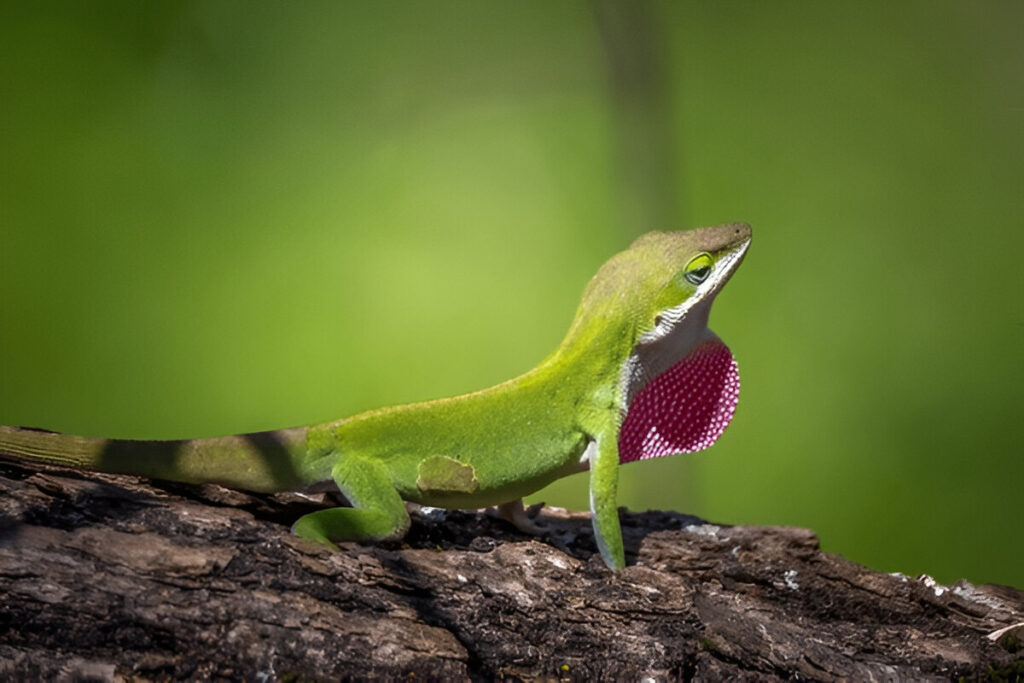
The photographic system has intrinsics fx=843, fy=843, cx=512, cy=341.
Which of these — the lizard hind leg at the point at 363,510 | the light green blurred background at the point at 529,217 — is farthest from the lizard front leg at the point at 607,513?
the light green blurred background at the point at 529,217

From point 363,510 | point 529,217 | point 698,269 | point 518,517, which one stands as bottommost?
point 363,510

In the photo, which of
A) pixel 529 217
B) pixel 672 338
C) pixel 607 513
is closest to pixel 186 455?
pixel 607 513

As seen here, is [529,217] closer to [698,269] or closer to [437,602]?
[698,269]

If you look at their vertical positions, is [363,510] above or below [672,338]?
below

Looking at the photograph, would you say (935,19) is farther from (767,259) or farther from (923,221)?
(767,259)

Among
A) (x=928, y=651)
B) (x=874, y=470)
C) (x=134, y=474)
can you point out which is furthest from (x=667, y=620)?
(x=874, y=470)

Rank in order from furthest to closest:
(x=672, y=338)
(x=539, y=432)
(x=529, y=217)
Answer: (x=529, y=217)
(x=672, y=338)
(x=539, y=432)

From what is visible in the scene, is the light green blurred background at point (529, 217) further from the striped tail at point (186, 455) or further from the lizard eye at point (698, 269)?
the striped tail at point (186, 455)

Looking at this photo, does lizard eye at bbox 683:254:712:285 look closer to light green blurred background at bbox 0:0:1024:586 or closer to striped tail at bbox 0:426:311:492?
light green blurred background at bbox 0:0:1024:586

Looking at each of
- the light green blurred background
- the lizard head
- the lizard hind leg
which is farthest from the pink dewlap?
the light green blurred background
